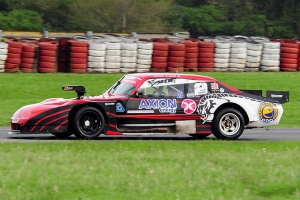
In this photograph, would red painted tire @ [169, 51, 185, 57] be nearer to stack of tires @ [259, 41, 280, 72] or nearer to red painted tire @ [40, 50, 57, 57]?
stack of tires @ [259, 41, 280, 72]

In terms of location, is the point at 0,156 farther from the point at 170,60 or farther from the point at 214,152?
the point at 170,60

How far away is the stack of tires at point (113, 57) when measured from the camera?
76.3 feet

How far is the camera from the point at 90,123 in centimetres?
1277

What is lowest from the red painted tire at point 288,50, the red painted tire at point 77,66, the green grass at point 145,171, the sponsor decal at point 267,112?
the green grass at point 145,171

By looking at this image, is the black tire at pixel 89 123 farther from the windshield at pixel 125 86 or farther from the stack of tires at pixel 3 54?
the stack of tires at pixel 3 54

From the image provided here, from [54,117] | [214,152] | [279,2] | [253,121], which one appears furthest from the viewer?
[279,2]

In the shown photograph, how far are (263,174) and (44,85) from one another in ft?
47.9

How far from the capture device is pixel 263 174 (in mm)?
8641

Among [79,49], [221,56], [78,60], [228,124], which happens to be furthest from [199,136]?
[221,56]

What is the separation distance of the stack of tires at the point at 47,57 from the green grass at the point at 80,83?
264 mm

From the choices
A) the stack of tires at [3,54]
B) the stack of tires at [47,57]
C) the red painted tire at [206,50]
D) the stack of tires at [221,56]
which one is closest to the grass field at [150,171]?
the stack of tires at [3,54]

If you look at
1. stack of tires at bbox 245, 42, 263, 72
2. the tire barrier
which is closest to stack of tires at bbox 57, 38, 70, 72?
the tire barrier

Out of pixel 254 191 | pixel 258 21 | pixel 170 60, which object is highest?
pixel 258 21

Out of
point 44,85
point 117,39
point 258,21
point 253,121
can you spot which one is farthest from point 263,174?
point 258,21
